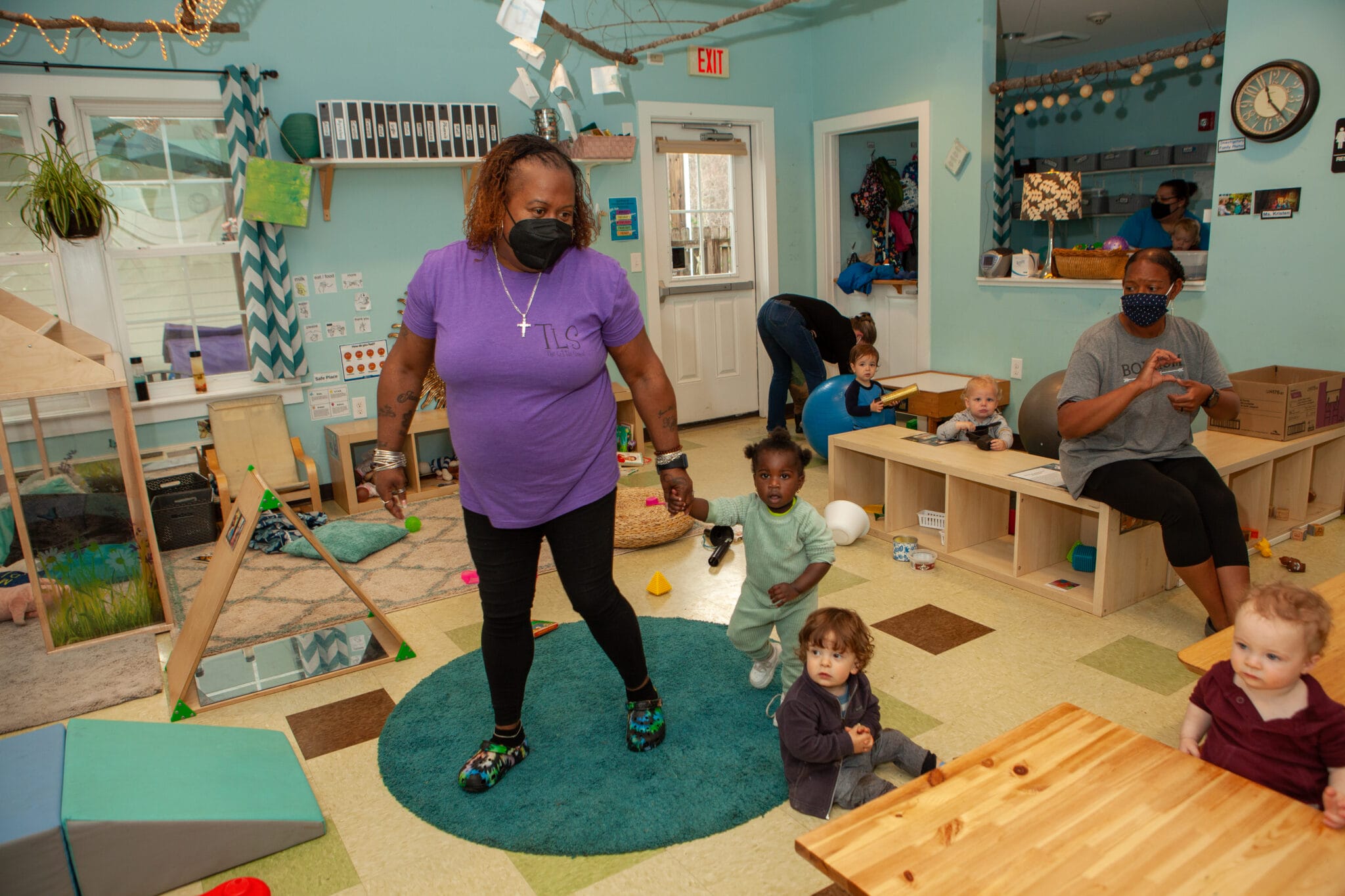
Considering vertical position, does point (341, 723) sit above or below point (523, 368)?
below

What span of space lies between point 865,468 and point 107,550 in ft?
9.83

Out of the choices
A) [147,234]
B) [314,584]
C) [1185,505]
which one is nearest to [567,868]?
[1185,505]

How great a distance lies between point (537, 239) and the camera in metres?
1.89

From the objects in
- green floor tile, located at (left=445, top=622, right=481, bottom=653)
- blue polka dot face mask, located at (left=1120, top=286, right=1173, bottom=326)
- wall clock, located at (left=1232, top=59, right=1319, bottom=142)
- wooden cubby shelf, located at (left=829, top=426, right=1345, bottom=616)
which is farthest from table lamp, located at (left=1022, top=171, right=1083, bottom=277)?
green floor tile, located at (left=445, top=622, right=481, bottom=653)

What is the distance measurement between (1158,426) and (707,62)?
4.07 meters

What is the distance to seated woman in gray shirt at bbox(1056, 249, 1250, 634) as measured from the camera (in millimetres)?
2732

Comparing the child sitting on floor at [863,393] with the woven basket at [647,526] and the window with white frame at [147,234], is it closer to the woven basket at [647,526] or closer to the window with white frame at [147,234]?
the woven basket at [647,526]

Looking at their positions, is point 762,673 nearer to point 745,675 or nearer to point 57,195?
point 745,675

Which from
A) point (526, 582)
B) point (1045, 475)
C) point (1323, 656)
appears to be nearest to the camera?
point (1323, 656)

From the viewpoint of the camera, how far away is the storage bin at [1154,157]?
7.09 meters

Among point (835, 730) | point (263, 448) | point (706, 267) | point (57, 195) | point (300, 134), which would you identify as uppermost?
point (300, 134)

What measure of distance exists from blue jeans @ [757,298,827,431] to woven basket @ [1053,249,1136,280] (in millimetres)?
1367

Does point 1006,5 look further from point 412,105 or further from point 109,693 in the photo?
point 109,693

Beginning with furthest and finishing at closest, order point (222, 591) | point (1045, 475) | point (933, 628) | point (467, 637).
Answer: point (1045, 475) < point (467, 637) < point (933, 628) < point (222, 591)
